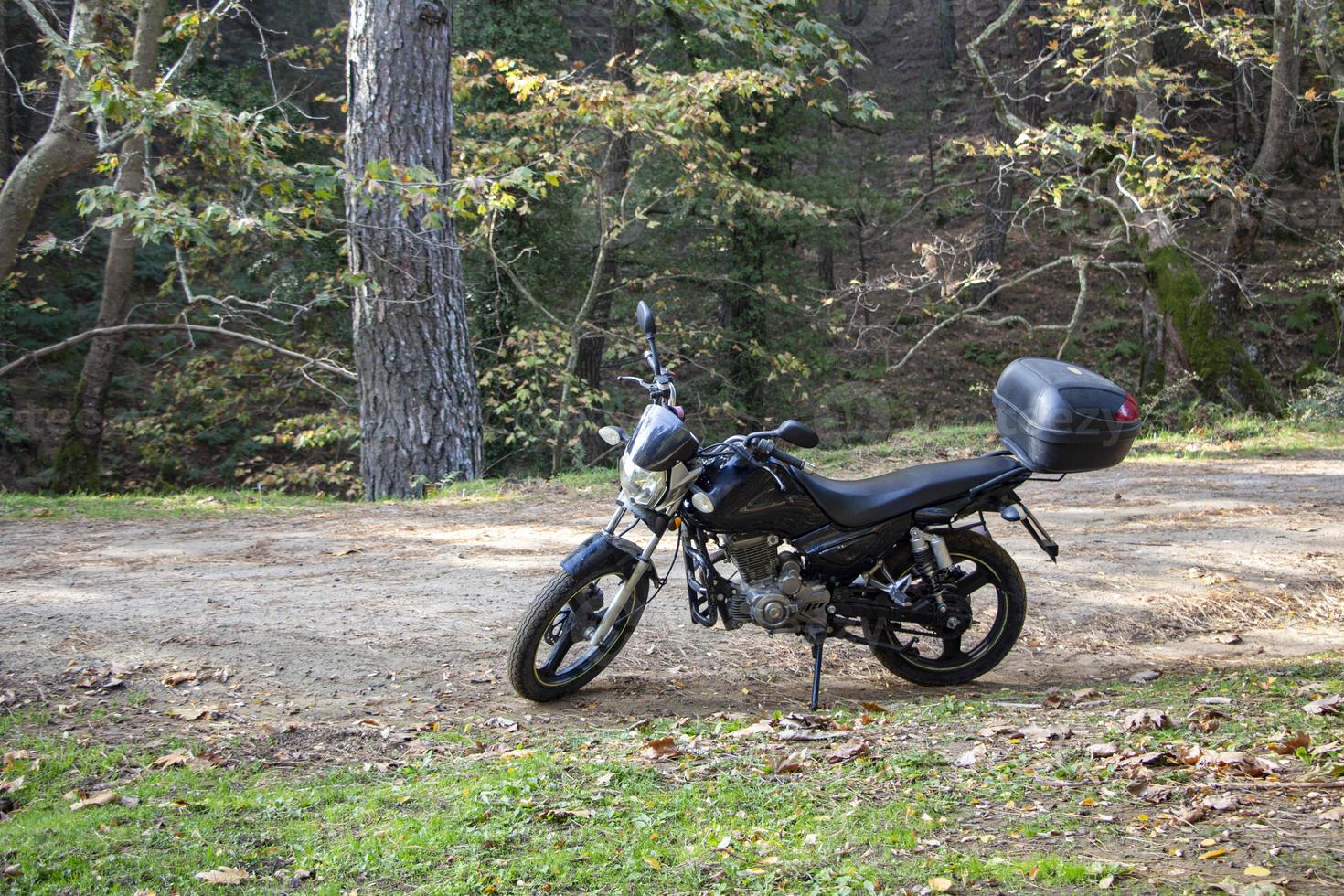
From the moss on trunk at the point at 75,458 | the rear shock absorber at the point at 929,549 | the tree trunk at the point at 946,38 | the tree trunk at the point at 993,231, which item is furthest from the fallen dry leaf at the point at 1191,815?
the tree trunk at the point at 946,38

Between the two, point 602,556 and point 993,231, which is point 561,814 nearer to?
point 602,556

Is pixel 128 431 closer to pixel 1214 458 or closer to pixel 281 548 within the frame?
pixel 281 548

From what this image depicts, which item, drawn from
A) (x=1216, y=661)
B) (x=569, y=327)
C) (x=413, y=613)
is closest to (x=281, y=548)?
(x=413, y=613)

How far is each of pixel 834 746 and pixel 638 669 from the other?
4.90ft

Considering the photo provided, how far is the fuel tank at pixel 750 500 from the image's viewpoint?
471 centimetres

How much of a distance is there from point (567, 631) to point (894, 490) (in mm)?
1595

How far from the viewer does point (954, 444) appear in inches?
443

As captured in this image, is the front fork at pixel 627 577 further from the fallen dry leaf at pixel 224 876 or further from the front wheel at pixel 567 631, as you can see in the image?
the fallen dry leaf at pixel 224 876

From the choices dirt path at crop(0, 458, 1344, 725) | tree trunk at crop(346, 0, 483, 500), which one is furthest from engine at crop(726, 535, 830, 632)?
tree trunk at crop(346, 0, 483, 500)

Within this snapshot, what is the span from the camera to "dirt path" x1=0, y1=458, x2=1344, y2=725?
16.1 feet

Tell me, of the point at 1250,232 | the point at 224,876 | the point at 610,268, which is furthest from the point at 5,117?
the point at 1250,232

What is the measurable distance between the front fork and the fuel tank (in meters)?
0.18

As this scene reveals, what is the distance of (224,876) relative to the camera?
3039 mm

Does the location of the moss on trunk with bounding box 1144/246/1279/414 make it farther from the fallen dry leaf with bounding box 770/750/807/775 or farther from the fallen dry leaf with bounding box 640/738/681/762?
the fallen dry leaf with bounding box 640/738/681/762
